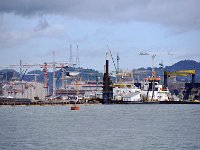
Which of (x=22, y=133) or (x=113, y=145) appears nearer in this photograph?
(x=113, y=145)

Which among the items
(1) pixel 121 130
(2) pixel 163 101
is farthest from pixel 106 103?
(1) pixel 121 130

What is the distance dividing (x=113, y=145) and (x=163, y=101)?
149764 mm

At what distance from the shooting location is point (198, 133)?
57156 mm

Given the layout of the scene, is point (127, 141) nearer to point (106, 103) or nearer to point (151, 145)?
point (151, 145)

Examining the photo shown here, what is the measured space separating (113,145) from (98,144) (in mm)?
1638

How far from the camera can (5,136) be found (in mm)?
55344

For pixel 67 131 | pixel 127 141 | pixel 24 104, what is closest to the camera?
pixel 127 141

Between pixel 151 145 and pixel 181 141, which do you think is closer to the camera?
pixel 151 145

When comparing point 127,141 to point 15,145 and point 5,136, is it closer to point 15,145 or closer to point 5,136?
point 15,145

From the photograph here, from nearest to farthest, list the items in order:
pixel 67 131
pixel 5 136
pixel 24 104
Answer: pixel 5 136 < pixel 67 131 < pixel 24 104

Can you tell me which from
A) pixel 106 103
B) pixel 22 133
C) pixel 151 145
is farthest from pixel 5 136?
pixel 106 103

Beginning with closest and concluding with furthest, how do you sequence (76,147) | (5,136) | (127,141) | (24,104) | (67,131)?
(76,147) → (127,141) → (5,136) → (67,131) → (24,104)

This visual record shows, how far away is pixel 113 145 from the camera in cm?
4638

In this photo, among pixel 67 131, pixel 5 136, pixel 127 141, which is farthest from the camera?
pixel 67 131
